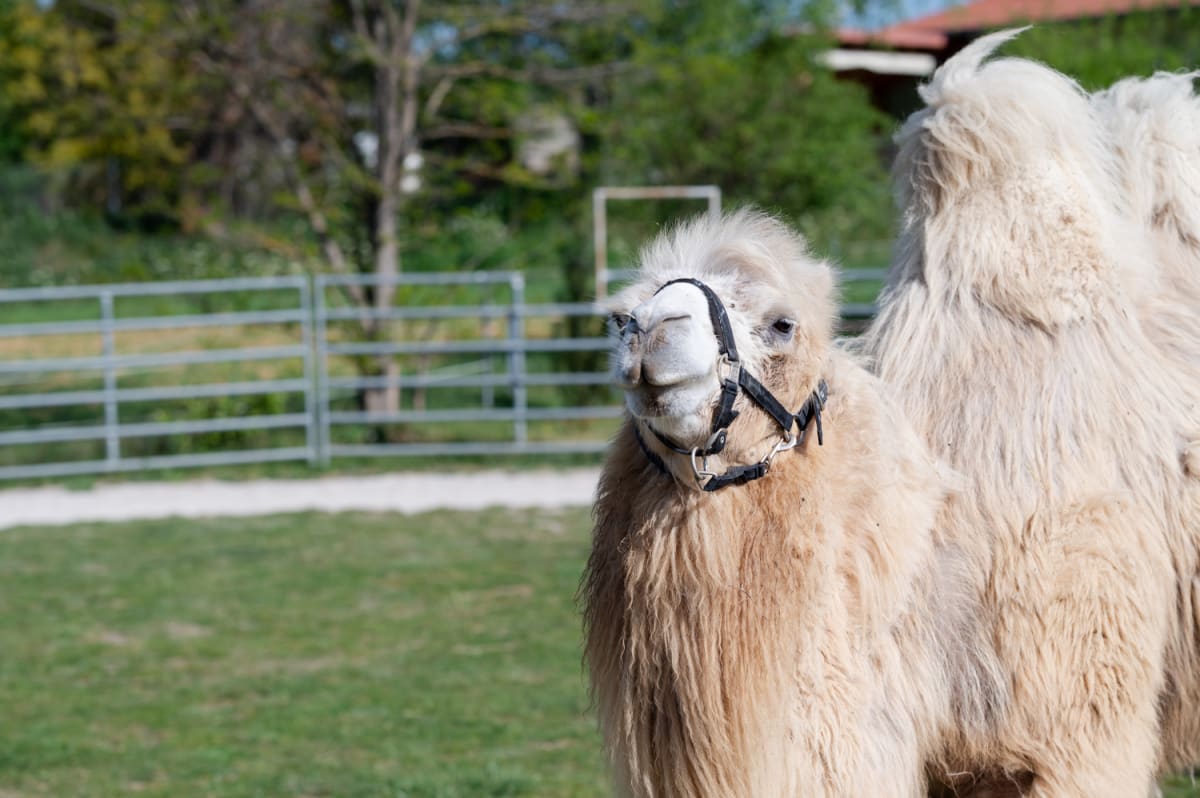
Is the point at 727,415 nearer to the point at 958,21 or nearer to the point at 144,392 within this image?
the point at 144,392

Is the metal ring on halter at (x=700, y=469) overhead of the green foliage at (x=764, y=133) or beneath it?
beneath

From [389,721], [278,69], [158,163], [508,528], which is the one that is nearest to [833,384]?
[389,721]

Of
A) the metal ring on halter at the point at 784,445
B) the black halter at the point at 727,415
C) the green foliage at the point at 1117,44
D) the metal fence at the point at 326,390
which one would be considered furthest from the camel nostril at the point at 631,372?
the green foliage at the point at 1117,44

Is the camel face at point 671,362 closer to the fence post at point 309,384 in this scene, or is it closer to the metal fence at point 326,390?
the metal fence at point 326,390

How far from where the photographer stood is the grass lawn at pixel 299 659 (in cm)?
553

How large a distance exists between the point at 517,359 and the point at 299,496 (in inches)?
102

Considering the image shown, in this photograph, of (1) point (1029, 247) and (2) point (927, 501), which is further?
(1) point (1029, 247)

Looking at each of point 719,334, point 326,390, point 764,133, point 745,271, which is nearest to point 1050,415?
point 745,271

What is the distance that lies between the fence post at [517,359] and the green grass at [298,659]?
2481mm

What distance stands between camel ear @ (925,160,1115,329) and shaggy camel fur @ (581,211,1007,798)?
0.55m

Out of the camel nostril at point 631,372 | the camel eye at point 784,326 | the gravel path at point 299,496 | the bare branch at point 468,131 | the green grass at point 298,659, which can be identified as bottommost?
the green grass at point 298,659

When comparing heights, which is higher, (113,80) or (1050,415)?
(113,80)

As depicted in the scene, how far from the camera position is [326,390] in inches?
509

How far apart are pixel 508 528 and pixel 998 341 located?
717 cm
